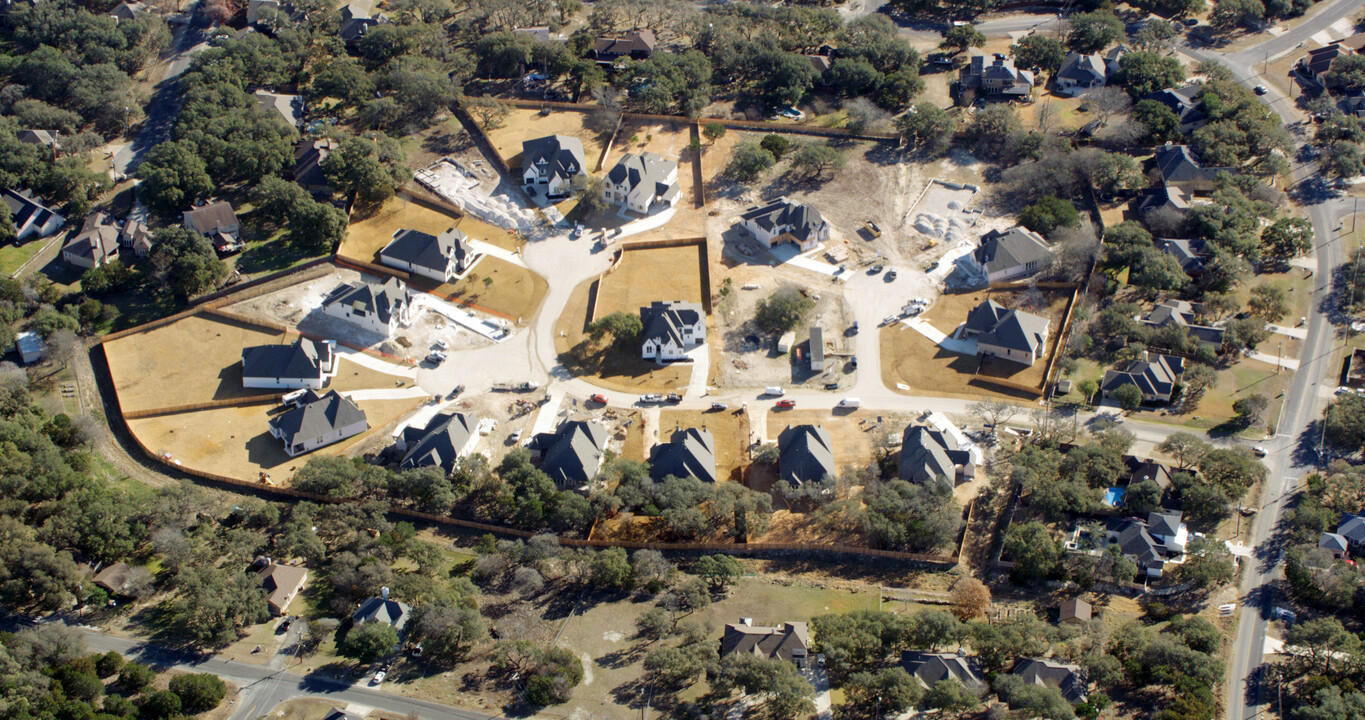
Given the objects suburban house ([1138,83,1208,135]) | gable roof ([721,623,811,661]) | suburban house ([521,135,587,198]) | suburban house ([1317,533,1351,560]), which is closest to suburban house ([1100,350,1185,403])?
suburban house ([1317,533,1351,560])

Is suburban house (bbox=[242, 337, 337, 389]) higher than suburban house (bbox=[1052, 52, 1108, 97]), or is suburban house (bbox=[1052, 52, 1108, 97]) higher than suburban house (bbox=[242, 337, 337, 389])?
suburban house (bbox=[1052, 52, 1108, 97])

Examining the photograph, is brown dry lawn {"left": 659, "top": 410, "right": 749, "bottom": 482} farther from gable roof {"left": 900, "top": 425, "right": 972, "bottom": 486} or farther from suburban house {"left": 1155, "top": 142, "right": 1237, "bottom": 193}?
suburban house {"left": 1155, "top": 142, "right": 1237, "bottom": 193}

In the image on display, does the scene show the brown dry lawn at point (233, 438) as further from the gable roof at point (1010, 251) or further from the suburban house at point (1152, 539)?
the suburban house at point (1152, 539)

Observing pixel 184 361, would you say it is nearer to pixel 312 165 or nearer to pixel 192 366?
pixel 192 366

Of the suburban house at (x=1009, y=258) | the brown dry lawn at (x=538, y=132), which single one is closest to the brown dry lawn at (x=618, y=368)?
the brown dry lawn at (x=538, y=132)

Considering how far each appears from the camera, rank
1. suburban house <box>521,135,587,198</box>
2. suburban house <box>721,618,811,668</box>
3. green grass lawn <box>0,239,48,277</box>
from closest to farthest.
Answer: suburban house <box>721,618,811,668</box> < green grass lawn <box>0,239,48,277</box> < suburban house <box>521,135,587,198</box>

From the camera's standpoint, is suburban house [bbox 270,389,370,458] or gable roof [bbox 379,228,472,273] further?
gable roof [bbox 379,228,472,273]
